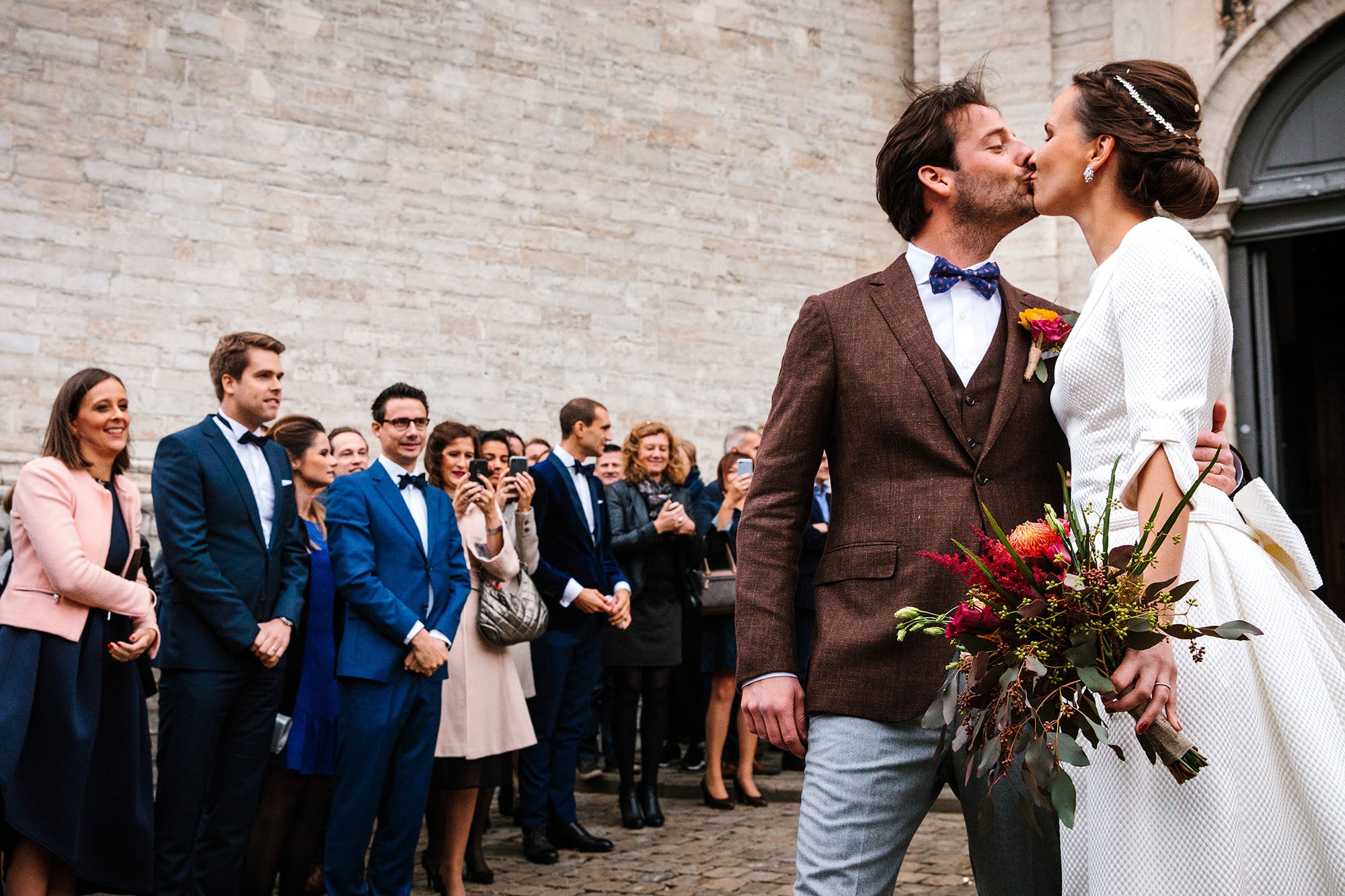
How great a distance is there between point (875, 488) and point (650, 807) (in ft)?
16.8

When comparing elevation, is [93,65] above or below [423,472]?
above

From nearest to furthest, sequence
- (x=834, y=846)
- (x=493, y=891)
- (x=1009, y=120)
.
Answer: (x=834, y=846), (x=493, y=891), (x=1009, y=120)

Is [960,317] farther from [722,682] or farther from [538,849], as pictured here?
[722,682]

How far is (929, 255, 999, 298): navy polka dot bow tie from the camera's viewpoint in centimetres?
268

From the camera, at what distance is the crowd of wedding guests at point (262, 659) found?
4.59m

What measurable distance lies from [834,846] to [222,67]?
32.3ft

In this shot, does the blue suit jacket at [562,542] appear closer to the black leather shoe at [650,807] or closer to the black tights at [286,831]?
the black leather shoe at [650,807]

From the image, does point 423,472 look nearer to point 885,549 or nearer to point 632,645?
point 632,645

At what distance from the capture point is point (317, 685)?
18.3ft

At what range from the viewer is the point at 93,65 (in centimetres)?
994

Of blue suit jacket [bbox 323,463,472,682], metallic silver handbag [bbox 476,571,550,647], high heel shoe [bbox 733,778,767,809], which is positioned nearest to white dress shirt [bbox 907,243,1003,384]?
blue suit jacket [bbox 323,463,472,682]

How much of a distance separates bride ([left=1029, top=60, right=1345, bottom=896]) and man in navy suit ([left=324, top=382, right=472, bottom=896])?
338 centimetres

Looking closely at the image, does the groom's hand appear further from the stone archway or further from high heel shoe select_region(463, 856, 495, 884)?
the stone archway

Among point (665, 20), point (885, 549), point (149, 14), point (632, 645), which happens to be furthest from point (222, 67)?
point (885, 549)
